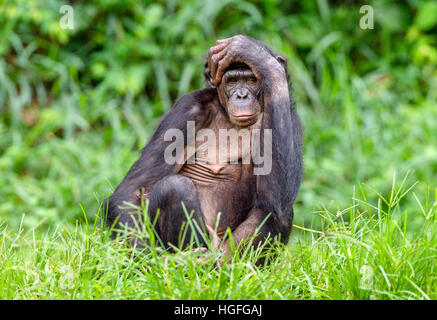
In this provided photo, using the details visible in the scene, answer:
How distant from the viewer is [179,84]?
7996mm

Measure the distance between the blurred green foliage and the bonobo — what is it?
2.77 m

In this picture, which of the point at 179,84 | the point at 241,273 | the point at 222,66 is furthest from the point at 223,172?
the point at 179,84

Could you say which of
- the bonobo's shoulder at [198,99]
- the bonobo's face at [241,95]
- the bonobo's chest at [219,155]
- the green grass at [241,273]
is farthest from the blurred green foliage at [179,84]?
the green grass at [241,273]

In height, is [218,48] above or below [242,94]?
above

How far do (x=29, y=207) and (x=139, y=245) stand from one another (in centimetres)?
324

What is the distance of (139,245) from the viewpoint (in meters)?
4.01

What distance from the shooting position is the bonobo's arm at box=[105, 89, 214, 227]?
13.4 ft

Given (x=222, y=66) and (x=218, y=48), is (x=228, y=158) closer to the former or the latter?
(x=222, y=66)

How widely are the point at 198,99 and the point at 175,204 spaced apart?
78 cm

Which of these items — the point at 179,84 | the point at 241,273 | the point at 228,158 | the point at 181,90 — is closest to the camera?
the point at 241,273

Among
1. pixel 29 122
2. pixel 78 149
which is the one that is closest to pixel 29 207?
pixel 78 149

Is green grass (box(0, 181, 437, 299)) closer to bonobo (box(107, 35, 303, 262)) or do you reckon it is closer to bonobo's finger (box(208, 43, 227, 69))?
bonobo (box(107, 35, 303, 262))
